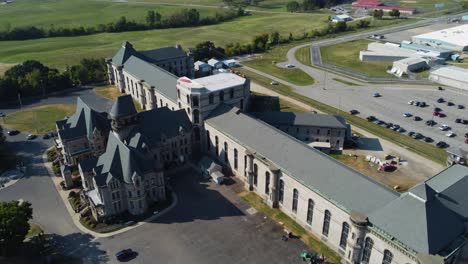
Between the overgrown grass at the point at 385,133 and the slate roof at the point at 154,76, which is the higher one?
the slate roof at the point at 154,76

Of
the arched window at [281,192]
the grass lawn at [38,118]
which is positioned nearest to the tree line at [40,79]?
the grass lawn at [38,118]

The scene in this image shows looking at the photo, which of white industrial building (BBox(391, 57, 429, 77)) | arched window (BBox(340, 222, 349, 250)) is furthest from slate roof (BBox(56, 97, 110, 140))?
white industrial building (BBox(391, 57, 429, 77))

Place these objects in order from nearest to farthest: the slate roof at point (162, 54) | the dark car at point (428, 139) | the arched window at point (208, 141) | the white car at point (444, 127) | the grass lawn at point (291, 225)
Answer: the grass lawn at point (291, 225) → the arched window at point (208, 141) → the dark car at point (428, 139) → the white car at point (444, 127) → the slate roof at point (162, 54)

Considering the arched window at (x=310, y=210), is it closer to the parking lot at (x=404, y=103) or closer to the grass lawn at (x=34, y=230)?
the grass lawn at (x=34, y=230)

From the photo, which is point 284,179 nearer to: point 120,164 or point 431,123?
point 120,164

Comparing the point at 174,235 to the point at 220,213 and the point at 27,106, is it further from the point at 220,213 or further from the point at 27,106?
the point at 27,106
